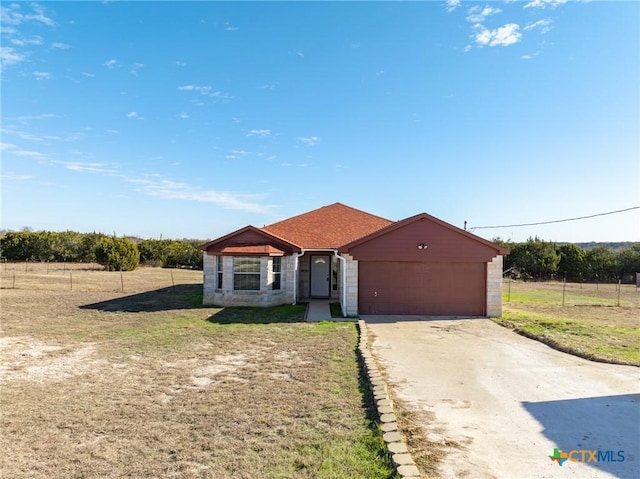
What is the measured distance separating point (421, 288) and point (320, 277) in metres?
5.85

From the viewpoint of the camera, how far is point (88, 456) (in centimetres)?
506

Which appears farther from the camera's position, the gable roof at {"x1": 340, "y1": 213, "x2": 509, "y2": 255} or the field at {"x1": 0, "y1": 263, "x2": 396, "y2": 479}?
the gable roof at {"x1": 340, "y1": 213, "x2": 509, "y2": 255}

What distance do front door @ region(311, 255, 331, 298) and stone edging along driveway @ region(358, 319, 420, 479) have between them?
1124 cm

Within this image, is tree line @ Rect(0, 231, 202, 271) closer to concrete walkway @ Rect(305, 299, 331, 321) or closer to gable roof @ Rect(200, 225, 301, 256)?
gable roof @ Rect(200, 225, 301, 256)

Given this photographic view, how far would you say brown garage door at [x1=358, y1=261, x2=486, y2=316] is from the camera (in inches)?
632

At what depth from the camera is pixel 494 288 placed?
51.7 feet

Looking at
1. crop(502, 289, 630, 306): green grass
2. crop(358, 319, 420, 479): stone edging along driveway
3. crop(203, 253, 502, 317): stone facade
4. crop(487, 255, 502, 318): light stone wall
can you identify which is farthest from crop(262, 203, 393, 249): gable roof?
crop(358, 319, 420, 479): stone edging along driveway

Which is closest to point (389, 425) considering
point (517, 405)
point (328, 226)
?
point (517, 405)

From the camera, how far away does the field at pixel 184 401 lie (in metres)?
4.86

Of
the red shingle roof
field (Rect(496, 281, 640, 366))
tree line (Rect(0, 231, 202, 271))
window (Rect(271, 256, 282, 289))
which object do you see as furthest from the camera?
tree line (Rect(0, 231, 202, 271))

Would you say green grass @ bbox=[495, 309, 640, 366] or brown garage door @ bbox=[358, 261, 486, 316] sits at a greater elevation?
brown garage door @ bbox=[358, 261, 486, 316]

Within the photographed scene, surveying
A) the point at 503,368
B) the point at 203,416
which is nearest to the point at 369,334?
the point at 503,368

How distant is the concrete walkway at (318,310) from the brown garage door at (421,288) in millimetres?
1470

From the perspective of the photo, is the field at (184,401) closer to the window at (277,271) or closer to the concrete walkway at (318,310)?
the concrete walkway at (318,310)
